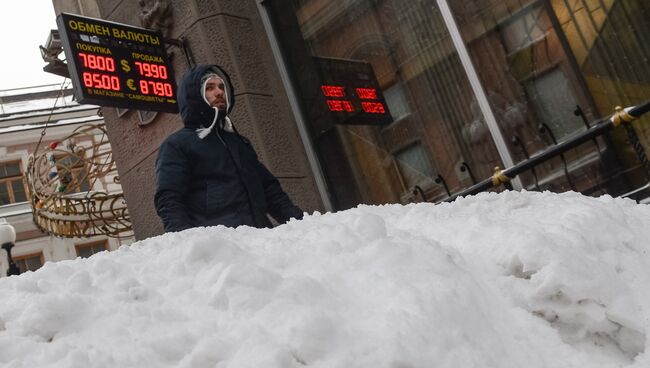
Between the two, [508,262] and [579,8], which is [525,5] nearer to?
[579,8]

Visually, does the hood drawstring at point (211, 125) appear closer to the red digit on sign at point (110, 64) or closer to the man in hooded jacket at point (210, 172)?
the man in hooded jacket at point (210, 172)

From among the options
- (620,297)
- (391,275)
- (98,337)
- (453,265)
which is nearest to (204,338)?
(98,337)

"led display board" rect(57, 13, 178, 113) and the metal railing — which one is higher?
"led display board" rect(57, 13, 178, 113)

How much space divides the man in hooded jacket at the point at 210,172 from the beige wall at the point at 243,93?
6.92 ft

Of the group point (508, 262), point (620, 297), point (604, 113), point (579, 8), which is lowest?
point (620, 297)

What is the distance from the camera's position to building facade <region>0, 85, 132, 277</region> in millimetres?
26062

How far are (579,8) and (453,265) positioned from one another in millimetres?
3819

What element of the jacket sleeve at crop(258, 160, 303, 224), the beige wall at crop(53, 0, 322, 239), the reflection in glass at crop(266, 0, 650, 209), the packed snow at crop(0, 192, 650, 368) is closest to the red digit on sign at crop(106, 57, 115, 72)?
the beige wall at crop(53, 0, 322, 239)

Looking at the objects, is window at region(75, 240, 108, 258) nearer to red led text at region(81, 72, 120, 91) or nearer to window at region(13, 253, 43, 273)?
window at region(13, 253, 43, 273)

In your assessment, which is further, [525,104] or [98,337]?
[525,104]

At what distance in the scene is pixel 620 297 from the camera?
218 cm

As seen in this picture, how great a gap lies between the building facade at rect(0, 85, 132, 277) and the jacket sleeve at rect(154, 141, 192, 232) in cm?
2186

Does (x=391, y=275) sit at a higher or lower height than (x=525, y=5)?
lower

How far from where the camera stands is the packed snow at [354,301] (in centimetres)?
178
